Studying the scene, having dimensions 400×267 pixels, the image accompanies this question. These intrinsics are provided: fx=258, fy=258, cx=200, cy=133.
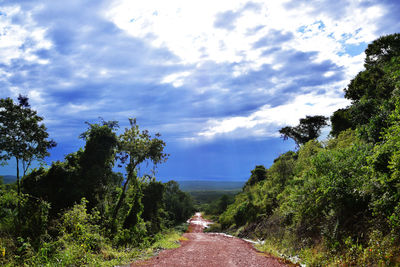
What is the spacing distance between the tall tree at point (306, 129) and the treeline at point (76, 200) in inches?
1336

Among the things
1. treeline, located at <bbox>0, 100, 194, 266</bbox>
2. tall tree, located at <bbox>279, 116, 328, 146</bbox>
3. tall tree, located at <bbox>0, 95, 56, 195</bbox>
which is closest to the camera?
treeline, located at <bbox>0, 100, 194, 266</bbox>

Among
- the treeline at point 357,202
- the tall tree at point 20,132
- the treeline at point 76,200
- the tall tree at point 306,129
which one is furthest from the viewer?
the tall tree at point 306,129

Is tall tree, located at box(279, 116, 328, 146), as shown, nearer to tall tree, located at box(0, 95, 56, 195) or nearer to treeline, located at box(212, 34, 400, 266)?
treeline, located at box(212, 34, 400, 266)

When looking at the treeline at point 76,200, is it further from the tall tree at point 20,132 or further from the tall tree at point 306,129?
the tall tree at point 306,129

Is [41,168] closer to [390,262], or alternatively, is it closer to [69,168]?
[69,168]

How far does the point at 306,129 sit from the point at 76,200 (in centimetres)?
4597

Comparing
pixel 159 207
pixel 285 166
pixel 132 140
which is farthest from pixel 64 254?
pixel 159 207

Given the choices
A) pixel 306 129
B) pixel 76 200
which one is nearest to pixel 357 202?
pixel 76 200

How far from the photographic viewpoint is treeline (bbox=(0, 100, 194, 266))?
10.4 metres

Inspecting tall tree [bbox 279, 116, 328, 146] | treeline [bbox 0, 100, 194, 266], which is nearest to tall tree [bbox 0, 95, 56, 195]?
treeline [bbox 0, 100, 194, 266]

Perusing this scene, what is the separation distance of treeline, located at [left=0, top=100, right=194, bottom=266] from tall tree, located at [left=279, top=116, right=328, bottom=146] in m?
33.9

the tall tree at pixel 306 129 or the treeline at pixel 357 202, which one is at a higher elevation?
the tall tree at pixel 306 129

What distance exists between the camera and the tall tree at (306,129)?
5081 centimetres

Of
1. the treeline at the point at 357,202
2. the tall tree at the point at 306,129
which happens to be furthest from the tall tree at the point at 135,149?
the tall tree at the point at 306,129
